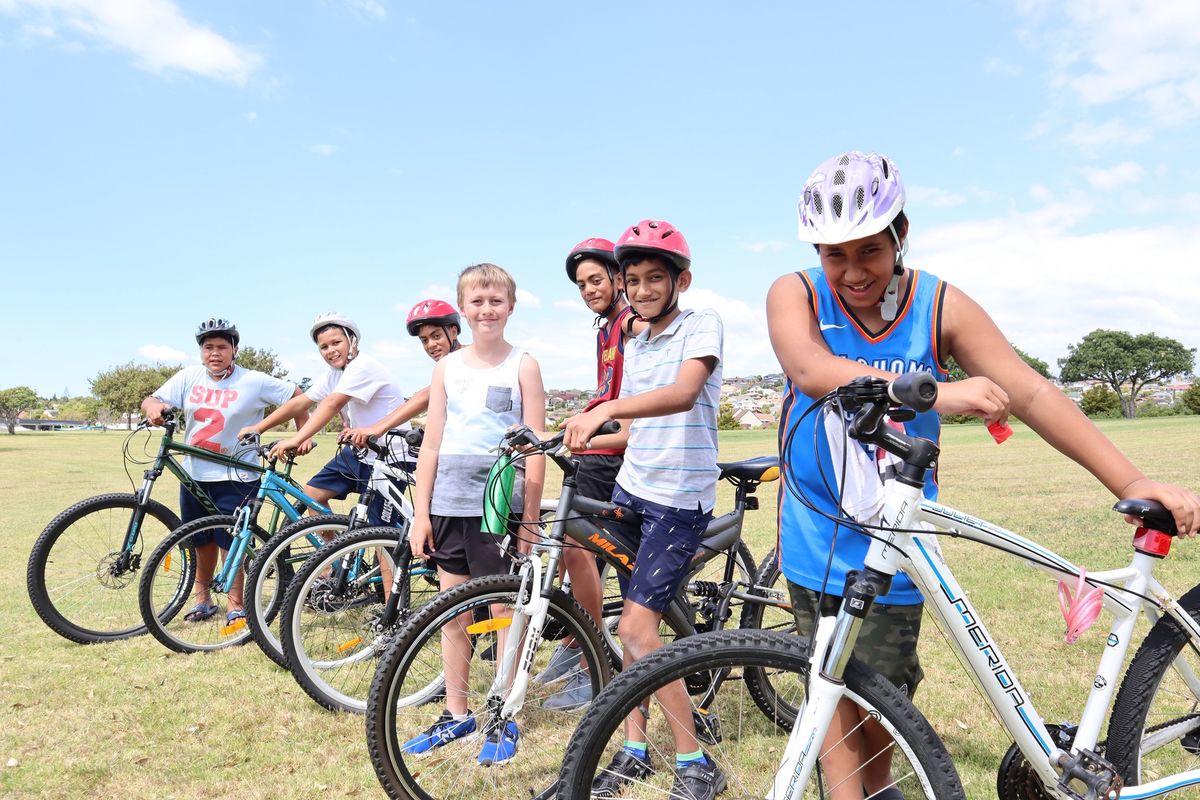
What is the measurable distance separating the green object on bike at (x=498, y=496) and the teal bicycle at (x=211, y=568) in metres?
2.52

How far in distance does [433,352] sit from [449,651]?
2746 mm

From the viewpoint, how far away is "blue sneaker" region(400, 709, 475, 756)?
3371 millimetres

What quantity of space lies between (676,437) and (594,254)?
1804 millimetres

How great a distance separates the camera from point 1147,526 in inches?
89.4

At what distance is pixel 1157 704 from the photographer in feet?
8.13

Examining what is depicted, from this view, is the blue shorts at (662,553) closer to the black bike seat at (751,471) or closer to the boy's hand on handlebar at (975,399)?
the black bike seat at (751,471)

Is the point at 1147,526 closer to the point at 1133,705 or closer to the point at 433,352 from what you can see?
the point at 1133,705

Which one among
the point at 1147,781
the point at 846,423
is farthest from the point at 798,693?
the point at 1147,781

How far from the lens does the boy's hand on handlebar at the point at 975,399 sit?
1792mm

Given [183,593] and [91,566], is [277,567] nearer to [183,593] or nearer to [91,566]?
[183,593]

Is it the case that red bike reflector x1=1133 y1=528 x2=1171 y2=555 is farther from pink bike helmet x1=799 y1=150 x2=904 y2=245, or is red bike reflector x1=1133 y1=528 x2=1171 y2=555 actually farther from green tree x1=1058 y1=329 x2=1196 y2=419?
green tree x1=1058 y1=329 x2=1196 y2=419

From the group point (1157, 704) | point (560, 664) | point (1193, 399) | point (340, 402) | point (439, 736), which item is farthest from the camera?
point (1193, 399)

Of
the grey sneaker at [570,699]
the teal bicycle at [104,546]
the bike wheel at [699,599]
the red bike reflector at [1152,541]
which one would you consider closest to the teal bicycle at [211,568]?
the teal bicycle at [104,546]

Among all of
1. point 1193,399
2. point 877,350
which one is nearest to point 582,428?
point 877,350
